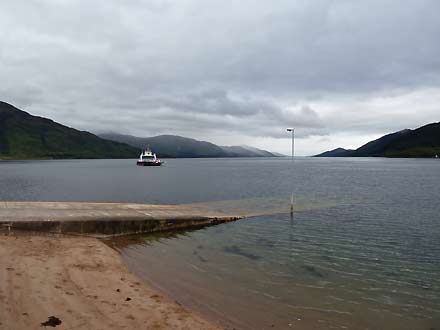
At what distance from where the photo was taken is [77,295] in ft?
39.0

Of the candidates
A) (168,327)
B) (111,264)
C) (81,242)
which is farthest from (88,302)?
(81,242)

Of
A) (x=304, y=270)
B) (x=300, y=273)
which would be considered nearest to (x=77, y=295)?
(x=300, y=273)

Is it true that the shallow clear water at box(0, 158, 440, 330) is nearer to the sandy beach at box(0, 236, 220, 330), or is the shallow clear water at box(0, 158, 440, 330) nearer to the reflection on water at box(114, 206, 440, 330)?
the reflection on water at box(114, 206, 440, 330)

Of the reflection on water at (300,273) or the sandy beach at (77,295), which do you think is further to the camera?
the reflection on water at (300,273)

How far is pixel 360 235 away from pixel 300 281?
11.0 metres

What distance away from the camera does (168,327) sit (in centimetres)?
1015

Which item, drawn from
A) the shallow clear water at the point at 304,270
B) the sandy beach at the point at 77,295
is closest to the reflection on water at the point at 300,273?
the shallow clear water at the point at 304,270

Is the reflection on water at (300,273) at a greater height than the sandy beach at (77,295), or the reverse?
the sandy beach at (77,295)

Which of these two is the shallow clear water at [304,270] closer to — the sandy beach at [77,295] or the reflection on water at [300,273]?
the reflection on water at [300,273]

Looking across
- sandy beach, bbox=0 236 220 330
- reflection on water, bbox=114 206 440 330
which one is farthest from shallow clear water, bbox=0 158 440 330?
sandy beach, bbox=0 236 220 330

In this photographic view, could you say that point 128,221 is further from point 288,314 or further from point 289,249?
point 288,314

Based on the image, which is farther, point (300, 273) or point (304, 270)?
point (304, 270)

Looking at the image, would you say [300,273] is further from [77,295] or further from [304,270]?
[77,295]

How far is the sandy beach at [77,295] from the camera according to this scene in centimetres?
986
